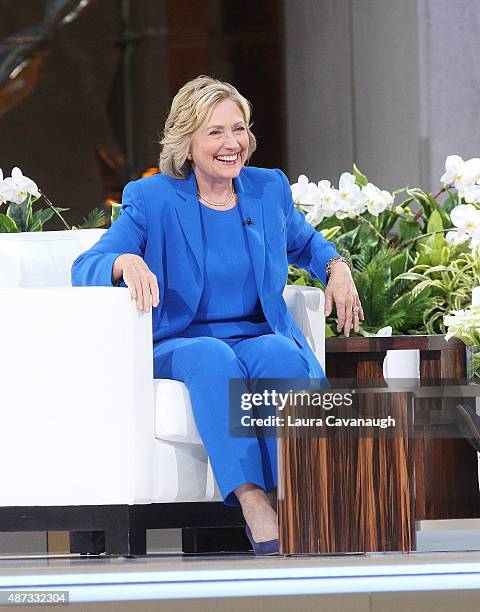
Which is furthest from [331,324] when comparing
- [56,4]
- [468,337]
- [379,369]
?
[56,4]

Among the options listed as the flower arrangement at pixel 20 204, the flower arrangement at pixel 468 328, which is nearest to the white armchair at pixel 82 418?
the flower arrangement at pixel 468 328

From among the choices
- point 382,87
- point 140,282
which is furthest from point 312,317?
point 382,87

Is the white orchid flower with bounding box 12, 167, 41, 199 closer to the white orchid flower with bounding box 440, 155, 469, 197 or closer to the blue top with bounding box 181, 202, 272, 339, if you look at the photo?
the blue top with bounding box 181, 202, 272, 339

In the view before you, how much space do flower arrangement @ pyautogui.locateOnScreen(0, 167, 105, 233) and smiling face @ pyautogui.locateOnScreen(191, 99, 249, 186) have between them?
3.10ft

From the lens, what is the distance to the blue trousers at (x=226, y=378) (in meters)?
2.53

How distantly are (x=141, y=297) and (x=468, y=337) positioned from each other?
0.87 metres

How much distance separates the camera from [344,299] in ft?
9.64

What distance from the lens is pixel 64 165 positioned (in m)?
7.29

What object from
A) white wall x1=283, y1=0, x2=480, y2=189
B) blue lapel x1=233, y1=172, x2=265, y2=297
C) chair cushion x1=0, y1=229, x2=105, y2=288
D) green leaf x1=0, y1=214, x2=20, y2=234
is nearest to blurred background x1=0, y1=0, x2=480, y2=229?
white wall x1=283, y1=0, x2=480, y2=189

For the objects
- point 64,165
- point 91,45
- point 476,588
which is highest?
point 91,45

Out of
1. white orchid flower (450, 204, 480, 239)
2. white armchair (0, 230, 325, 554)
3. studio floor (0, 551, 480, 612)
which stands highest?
white orchid flower (450, 204, 480, 239)

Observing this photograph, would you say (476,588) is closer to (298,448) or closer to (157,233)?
(298,448)

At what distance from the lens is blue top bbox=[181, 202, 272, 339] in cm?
286

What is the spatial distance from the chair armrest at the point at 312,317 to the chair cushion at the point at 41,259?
1.94 ft
